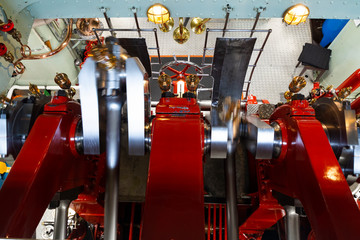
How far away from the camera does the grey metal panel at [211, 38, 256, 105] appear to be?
1235 millimetres

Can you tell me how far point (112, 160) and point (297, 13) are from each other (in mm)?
1864

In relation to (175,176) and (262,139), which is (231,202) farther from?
(175,176)

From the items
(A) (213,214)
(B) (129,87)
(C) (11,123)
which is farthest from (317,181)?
(C) (11,123)

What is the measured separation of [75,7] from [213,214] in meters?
2.14

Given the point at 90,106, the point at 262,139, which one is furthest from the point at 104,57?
the point at 262,139

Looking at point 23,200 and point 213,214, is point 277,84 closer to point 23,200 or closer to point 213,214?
point 213,214

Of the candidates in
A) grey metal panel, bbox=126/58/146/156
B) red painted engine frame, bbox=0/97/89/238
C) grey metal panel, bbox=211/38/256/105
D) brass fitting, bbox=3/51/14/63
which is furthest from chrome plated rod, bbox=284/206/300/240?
brass fitting, bbox=3/51/14/63

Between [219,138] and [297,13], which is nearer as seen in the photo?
[219,138]

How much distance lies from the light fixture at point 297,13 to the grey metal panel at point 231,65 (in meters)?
0.96

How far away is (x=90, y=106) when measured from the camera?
1036mm

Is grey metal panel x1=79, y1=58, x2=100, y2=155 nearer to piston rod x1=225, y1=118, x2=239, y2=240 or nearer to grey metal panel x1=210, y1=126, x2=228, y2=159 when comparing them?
grey metal panel x1=210, y1=126, x2=228, y2=159

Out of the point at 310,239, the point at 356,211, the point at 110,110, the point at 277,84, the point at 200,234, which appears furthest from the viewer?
the point at 277,84

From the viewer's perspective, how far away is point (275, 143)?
1149 millimetres

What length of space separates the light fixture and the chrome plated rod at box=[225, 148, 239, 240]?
4.32 feet
